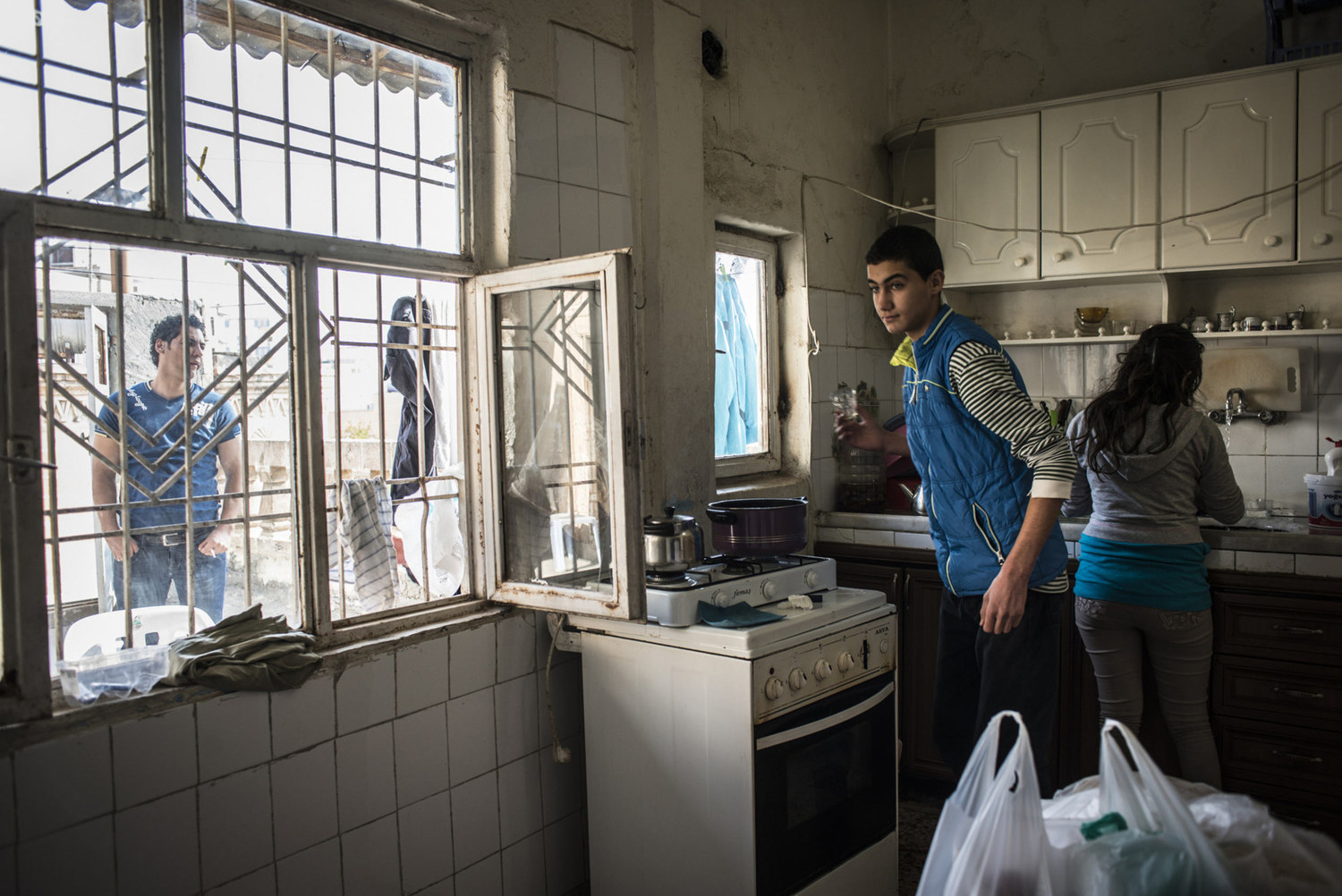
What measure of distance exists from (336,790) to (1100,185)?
10.5ft

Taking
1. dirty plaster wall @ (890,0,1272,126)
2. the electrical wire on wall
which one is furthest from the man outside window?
dirty plaster wall @ (890,0,1272,126)

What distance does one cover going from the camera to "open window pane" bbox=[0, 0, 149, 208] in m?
1.64

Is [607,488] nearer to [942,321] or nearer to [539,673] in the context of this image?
[539,673]

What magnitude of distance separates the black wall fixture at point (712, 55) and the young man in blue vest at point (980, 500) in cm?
122

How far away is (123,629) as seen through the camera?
1865mm

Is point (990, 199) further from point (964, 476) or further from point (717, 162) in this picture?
point (964, 476)

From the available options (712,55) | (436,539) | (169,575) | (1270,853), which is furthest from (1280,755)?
(169,575)

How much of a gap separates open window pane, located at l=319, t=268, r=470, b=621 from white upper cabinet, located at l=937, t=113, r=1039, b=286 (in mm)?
2177

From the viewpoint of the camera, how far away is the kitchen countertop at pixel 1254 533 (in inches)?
104

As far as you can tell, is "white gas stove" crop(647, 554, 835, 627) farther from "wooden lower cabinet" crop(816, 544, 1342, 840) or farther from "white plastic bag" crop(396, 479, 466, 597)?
"wooden lower cabinet" crop(816, 544, 1342, 840)

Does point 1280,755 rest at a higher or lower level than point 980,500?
lower

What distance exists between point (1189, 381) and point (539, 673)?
192 cm

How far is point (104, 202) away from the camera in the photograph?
1.73 metres

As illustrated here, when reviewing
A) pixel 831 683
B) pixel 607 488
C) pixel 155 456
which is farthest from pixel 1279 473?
pixel 155 456
